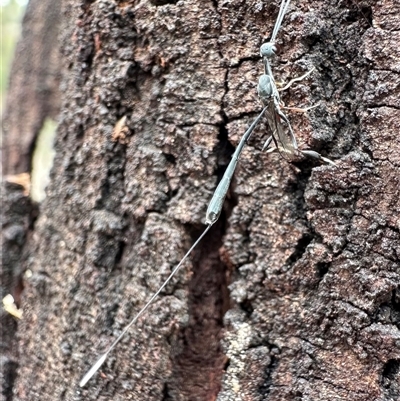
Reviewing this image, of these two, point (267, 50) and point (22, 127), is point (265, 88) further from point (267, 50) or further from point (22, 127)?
point (22, 127)

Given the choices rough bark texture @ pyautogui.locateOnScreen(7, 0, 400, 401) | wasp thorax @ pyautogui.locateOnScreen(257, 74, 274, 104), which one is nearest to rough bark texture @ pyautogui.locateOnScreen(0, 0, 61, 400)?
rough bark texture @ pyautogui.locateOnScreen(7, 0, 400, 401)

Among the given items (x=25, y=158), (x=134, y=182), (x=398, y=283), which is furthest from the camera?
(x=25, y=158)

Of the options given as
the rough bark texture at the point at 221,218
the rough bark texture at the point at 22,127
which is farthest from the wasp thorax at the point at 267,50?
the rough bark texture at the point at 22,127

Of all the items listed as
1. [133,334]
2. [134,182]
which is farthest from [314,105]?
[133,334]

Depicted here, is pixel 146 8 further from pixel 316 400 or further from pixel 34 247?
pixel 316 400

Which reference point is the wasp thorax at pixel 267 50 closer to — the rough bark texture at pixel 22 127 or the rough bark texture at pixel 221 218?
the rough bark texture at pixel 221 218

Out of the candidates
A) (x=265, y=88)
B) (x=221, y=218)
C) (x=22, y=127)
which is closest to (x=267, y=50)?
(x=265, y=88)

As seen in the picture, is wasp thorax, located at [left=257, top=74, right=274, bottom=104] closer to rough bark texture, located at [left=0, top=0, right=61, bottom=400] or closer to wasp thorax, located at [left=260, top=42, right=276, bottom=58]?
wasp thorax, located at [left=260, top=42, right=276, bottom=58]
